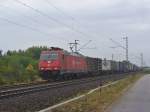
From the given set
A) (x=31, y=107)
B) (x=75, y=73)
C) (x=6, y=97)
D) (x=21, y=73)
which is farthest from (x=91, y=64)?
(x=31, y=107)

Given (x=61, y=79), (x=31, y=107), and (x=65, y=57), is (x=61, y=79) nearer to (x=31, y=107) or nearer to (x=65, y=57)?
(x=65, y=57)

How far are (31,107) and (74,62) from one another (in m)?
36.8

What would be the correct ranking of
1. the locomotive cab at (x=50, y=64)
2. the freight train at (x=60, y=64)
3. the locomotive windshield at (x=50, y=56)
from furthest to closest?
the locomotive windshield at (x=50, y=56) → the freight train at (x=60, y=64) → the locomotive cab at (x=50, y=64)

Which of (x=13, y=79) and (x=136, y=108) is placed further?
(x=13, y=79)

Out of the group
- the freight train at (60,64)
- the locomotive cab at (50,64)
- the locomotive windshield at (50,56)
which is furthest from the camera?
the locomotive windshield at (50,56)

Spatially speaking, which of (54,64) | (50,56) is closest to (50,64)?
(54,64)

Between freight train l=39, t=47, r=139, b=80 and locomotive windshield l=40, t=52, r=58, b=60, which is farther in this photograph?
locomotive windshield l=40, t=52, r=58, b=60

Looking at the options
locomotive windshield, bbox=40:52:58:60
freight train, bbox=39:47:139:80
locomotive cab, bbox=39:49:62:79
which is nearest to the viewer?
locomotive cab, bbox=39:49:62:79

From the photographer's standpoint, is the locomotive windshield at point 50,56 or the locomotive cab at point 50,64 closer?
the locomotive cab at point 50,64

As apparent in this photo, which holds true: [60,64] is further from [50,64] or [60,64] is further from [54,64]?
[50,64]

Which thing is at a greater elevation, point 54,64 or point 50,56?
→ point 50,56

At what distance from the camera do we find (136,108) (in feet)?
60.6

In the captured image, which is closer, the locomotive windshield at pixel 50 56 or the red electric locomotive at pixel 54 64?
the red electric locomotive at pixel 54 64

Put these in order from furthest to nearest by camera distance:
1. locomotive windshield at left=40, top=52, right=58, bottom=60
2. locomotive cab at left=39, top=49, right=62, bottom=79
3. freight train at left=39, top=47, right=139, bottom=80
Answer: locomotive windshield at left=40, top=52, right=58, bottom=60
freight train at left=39, top=47, right=139, bottom=80
locomotive cab at left=39, top=49, right=62, bottom=79
